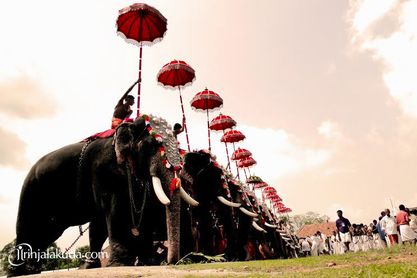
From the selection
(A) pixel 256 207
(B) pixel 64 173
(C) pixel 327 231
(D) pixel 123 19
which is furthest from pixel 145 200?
(C) pixel 327 231

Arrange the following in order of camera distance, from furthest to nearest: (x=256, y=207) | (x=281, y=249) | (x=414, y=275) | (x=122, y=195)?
(x=281, y=249) < (x=256, y=207) < (x=122, y=195) < (x=414, y=275)

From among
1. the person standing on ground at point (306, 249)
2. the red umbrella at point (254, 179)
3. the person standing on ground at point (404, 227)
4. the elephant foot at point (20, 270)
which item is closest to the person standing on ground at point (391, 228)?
the person standing on ground at point (404, 227)

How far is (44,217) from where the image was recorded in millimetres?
7672

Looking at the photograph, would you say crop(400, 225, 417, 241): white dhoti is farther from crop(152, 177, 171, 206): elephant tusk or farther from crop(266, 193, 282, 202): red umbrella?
crop(266, 193, 282, 202): red umbrella

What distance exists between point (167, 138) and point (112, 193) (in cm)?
158

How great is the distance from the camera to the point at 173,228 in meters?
5.80

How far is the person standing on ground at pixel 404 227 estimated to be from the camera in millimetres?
12250

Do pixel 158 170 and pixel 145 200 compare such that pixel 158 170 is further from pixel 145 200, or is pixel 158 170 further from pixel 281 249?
pixel 281 249

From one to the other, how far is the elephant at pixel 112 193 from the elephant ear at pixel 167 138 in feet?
0.07

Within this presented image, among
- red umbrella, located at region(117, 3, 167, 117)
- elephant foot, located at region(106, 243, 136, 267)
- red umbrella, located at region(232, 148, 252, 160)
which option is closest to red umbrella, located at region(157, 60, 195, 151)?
red umbrella, located at region(117, 3, 167, 117)

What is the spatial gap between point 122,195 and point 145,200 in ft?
1.48

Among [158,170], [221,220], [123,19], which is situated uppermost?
[123,19]

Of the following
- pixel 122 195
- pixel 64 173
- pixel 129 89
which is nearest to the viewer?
pixel 122 195

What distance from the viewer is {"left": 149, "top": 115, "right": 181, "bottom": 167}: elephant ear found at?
268 inches
